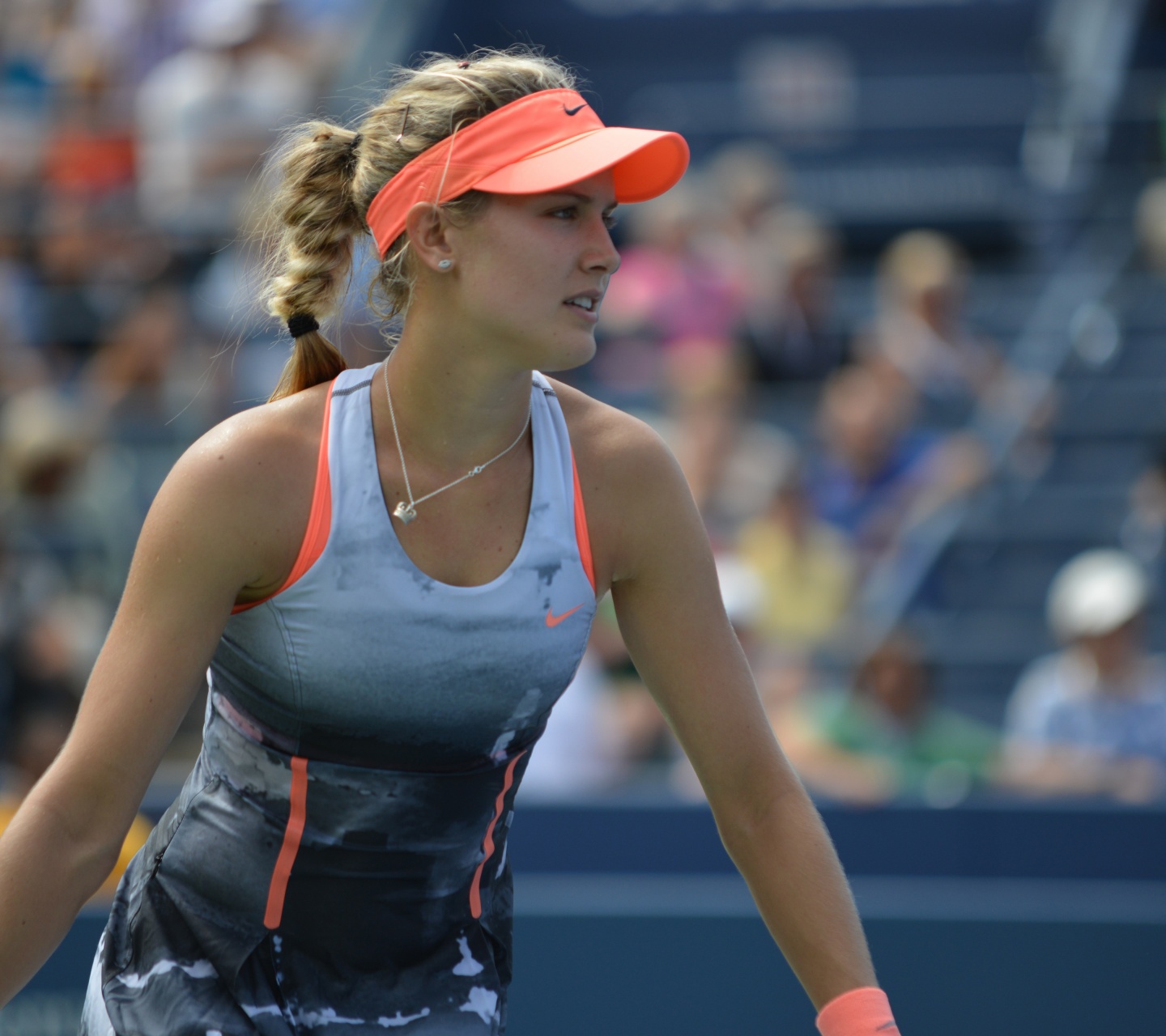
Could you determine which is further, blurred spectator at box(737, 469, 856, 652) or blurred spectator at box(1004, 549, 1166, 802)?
blurred spectator at box(737, 469, 856, 652)

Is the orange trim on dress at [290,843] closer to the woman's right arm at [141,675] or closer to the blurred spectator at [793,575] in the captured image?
the woman's right arm at [141,675]

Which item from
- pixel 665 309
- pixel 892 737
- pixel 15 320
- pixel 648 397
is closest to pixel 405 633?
pixel 892 737

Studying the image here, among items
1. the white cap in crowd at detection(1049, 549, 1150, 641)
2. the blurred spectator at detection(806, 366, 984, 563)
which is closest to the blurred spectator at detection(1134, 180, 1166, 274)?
the blurred spectator at detection(806, 366, 984, 563)

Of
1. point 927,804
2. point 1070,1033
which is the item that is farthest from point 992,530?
point 1070,1033

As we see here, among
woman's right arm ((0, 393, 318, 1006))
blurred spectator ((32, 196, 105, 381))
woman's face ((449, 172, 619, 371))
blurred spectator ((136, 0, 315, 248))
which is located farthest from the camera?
blurred spectator ((136, 0, 315, 248))

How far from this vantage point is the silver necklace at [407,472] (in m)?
2.06

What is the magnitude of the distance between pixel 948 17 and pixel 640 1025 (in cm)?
709

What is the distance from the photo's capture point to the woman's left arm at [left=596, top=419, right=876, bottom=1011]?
85.3 inches

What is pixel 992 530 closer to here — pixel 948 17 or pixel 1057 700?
pixel 1057 700

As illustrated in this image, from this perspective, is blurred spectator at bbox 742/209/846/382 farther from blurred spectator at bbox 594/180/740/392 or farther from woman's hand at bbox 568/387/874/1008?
woman's hand at bbox 568/387/874/1008

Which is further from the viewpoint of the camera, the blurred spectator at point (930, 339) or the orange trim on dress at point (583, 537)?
the blurred spectator at point (930, 339)

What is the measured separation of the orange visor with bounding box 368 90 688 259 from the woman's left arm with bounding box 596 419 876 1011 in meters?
0.36

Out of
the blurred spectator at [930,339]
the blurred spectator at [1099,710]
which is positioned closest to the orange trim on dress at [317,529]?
the blurred spectator at [1099,710]

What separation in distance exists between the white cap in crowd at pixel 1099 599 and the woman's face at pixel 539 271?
3.68m
